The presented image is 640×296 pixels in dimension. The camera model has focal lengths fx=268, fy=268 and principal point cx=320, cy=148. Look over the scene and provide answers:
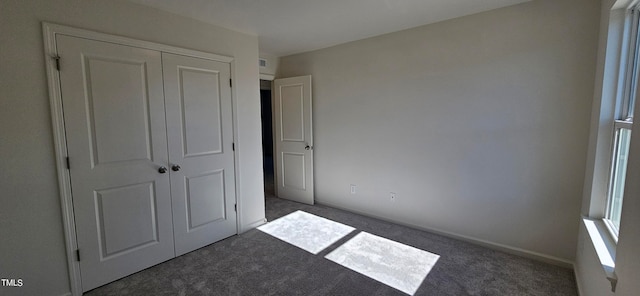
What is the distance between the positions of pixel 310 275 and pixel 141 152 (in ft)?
6.04

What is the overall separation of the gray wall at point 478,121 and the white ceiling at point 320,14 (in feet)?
0.75

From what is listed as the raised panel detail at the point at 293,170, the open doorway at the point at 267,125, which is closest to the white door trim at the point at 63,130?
the raised panel detail at the point at 293,170

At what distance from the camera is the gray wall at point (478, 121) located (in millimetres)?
2293

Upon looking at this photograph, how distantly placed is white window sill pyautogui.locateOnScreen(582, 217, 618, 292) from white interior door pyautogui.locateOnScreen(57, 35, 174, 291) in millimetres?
3174

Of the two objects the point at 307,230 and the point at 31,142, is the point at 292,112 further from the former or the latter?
the point at 31,142

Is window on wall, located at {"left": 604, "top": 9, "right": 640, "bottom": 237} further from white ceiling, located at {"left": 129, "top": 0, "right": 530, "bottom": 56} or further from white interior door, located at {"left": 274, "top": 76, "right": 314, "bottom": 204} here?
white interior door, located at {"left": 274, "top": 76, "right": 314, "bottom": 204}

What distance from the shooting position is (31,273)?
1.88 meters

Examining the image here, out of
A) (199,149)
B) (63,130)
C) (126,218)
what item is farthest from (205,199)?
Result: (63,130)

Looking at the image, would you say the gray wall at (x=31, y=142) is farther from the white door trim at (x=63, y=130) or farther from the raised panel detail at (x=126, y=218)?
the raised panel detail at (x=126, y=218)

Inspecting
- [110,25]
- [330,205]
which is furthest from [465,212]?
[110,25]

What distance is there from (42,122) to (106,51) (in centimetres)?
69

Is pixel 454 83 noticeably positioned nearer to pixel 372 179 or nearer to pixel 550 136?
pixel 550 136

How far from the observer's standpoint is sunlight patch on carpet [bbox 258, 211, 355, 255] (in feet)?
9.53

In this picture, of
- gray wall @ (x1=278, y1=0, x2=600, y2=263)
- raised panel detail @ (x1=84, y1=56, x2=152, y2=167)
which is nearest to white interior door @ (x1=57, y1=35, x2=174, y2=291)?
raised panel detail @ (x1=84, y1=56, x2=152, y2=167)
